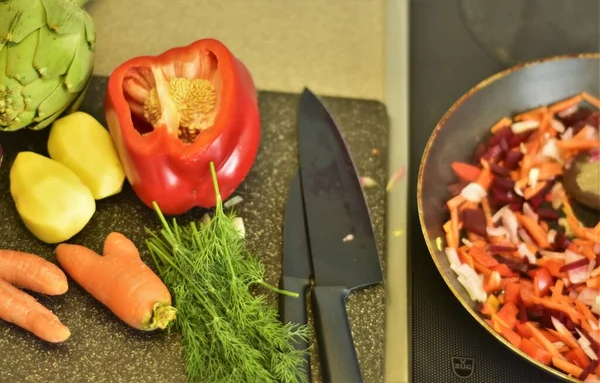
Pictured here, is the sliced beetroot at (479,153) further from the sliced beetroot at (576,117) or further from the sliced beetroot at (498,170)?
the sliced beetroot at (576,117)

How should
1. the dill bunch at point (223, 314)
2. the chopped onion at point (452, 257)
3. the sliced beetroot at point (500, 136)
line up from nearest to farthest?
the dill bunch at point (223, 314), the chopped onion at point (452, 257), the sliced beetroot at point (500, 136)

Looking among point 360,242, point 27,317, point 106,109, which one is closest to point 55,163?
point 106,109

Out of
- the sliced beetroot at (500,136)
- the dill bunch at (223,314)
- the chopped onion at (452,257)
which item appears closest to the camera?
the dill bunch at (223,314)

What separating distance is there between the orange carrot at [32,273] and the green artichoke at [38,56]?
0.19 metres

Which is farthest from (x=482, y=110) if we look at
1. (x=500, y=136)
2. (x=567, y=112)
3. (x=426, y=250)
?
(x=426, y=250)

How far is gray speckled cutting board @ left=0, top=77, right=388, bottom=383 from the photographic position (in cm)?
95

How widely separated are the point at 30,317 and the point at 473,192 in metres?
0.68

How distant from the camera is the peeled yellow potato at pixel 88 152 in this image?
990 millimetres

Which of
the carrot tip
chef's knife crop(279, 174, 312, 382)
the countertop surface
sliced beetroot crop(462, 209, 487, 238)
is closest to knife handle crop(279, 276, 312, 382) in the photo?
chef's knife crop(279, 174, 312, 382)

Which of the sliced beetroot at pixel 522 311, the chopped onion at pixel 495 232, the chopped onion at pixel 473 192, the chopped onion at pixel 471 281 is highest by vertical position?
the chopped onion at pixel 473 192

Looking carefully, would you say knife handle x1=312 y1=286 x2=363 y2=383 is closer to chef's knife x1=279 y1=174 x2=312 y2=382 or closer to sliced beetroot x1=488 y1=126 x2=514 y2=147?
chef's knife x1=279 y1=174 x2=312 y2=382

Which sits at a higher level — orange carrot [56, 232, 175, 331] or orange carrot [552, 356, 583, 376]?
orange carrot [56, 232, 175, 331]

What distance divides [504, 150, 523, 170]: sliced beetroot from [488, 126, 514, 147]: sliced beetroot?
26mm

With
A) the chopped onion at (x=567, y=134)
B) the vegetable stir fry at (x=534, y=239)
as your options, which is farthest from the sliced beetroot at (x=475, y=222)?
the chopped onion at (x=567, y=134)
